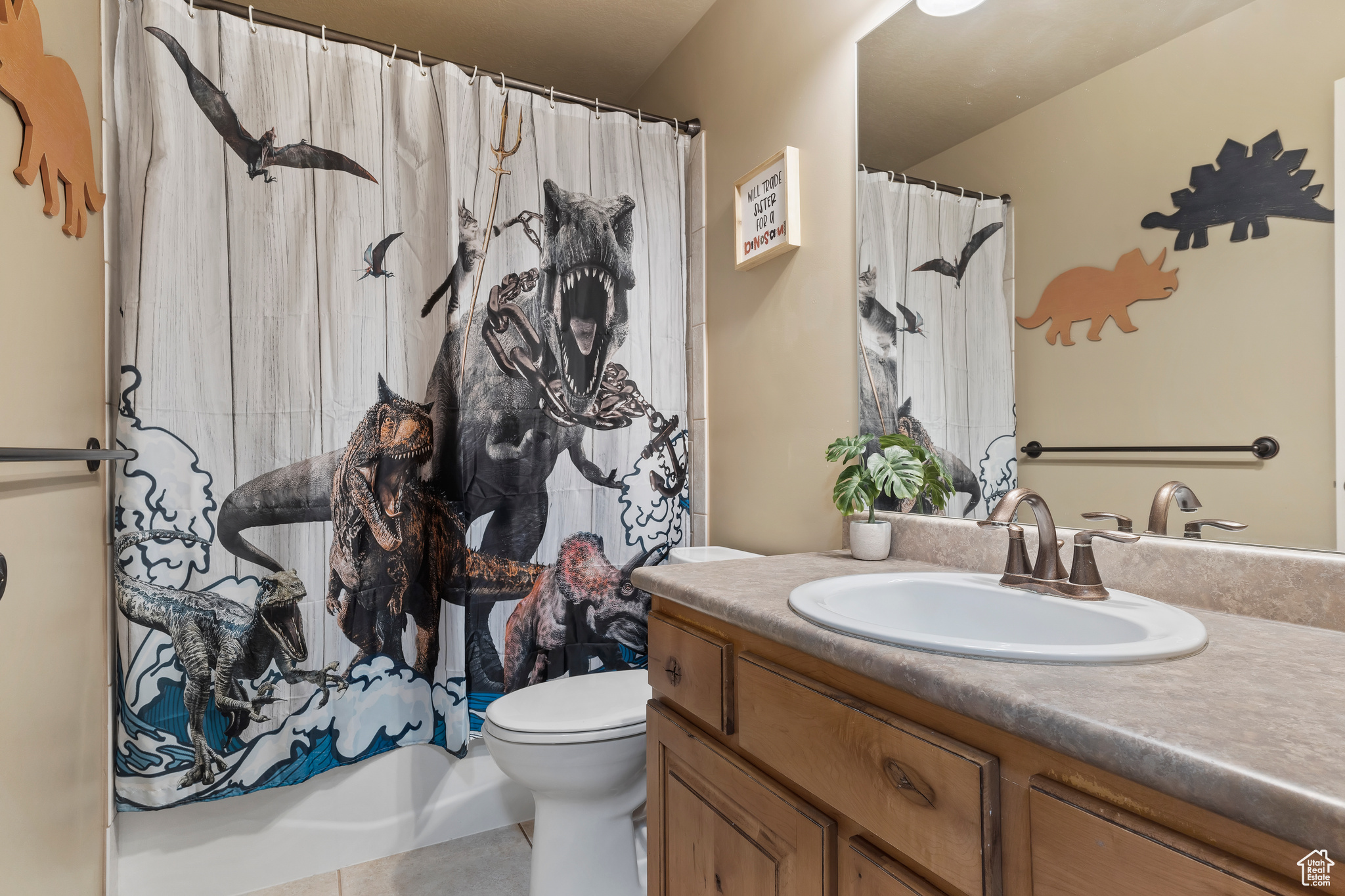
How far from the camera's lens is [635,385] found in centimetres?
193

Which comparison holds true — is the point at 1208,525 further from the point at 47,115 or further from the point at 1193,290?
the point at 47,115

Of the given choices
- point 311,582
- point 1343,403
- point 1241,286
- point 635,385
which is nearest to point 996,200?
point 1241,286

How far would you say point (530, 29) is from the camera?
2027 mm

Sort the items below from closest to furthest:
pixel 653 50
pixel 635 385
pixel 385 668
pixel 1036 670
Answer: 1. pixel 1036 670
2. pixel 385 668
3. pixel 635 385
4. pixel 653 50

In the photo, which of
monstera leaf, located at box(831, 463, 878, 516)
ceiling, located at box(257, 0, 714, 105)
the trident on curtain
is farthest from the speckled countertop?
ceiling, located at box(257, 0, 714, 105)

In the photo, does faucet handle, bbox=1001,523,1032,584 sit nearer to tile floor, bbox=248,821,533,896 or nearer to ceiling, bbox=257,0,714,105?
tile floor, bbox=248,821,533,896

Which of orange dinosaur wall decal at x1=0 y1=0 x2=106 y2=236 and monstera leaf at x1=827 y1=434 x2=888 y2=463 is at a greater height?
orange dinosaur wall decal at x1=0 y1=0 x2=106 y2=236

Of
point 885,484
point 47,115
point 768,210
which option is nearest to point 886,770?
point 885,484

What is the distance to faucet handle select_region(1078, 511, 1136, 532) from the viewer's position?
99 cm

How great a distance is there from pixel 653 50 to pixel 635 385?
3.79 ft

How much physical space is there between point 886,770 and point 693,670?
1.30 ft

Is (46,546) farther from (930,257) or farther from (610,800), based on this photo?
(930,257)

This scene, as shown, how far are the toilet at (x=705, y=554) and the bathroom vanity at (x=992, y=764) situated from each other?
2.31 feet

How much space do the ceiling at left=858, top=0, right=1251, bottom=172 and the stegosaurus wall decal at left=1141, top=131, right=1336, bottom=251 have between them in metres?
0.21
